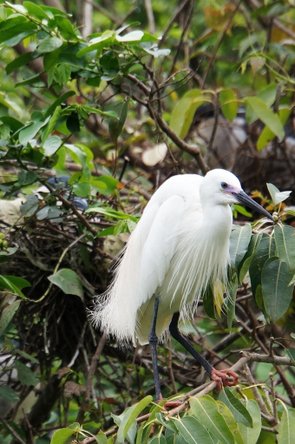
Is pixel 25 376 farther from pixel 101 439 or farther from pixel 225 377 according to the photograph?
pixel 101 439

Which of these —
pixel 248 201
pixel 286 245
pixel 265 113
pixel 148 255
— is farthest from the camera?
pixel 265 113

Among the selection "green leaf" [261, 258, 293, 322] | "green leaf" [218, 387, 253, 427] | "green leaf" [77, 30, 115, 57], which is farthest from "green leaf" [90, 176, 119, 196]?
"green leaf" [218, 387, 253, 427]

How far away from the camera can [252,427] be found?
179cm

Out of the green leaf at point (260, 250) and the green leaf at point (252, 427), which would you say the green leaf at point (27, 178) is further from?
the green leaf at point (252, 427)

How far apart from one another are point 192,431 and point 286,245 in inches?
19.0

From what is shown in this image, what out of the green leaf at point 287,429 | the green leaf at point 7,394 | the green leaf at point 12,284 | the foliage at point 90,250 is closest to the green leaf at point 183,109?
the foliage at point 90,250

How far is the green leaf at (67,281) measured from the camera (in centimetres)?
246

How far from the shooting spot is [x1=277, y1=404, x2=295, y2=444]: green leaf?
5.82ft

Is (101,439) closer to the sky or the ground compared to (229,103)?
closer to the sky

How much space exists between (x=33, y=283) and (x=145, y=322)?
1.40 feet

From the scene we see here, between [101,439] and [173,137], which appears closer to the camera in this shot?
[101,439]

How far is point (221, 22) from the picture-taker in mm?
3855

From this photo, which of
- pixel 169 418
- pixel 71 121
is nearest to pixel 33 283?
pixel 71 121

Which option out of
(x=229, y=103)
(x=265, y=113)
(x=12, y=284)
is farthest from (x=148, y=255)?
(x=229, y=103)
